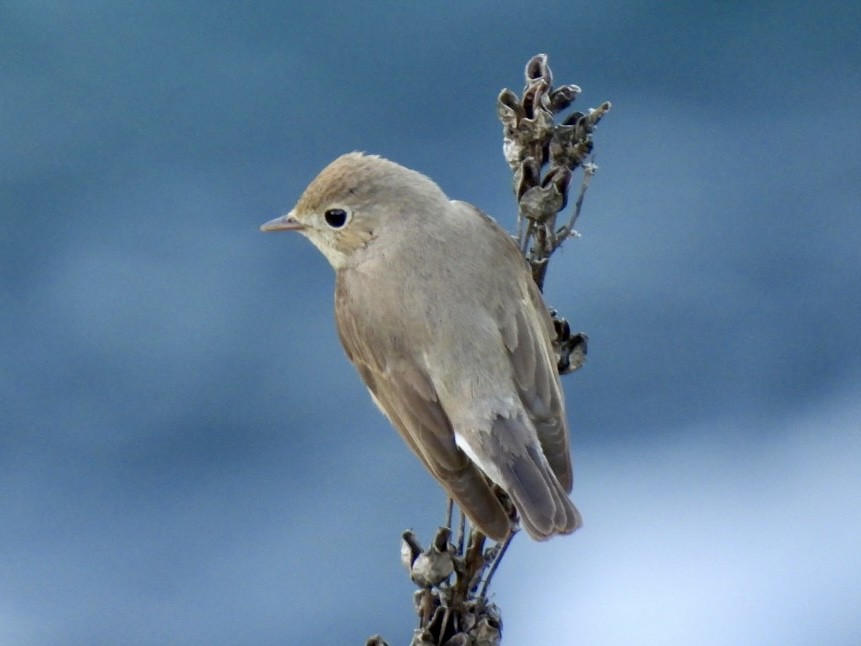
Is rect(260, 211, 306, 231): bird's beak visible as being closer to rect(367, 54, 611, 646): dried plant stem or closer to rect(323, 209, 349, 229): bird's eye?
rect(323, 209, 349, 229): bird's eye

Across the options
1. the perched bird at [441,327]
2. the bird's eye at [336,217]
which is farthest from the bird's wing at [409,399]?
the bird's eye at [336,217]

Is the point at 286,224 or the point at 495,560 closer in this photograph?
the point at 495,560

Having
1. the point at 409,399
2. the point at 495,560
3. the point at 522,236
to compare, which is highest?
the point at 522,236

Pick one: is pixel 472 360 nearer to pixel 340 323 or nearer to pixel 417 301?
pixel 417 301

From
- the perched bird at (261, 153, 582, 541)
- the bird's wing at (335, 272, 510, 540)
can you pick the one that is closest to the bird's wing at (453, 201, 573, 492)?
the perched bird at (261, 153, 582, 541)

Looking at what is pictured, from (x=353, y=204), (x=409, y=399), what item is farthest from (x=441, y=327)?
(x=353, y=204)

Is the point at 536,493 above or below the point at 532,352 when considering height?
below

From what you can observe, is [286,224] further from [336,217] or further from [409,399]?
[409,399]
